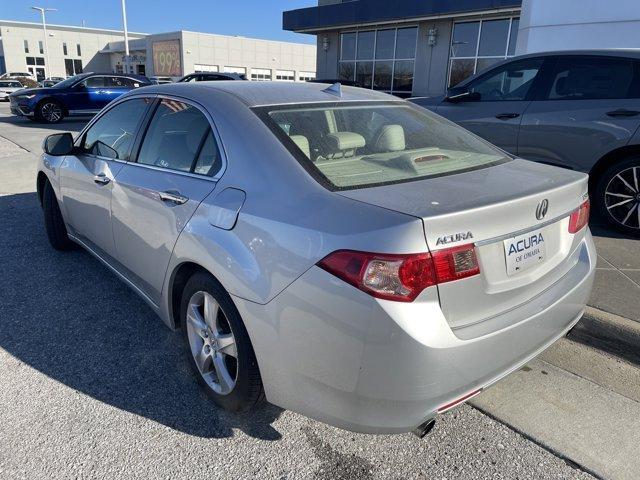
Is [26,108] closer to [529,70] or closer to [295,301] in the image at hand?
[529,70]

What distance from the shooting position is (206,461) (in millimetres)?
2293

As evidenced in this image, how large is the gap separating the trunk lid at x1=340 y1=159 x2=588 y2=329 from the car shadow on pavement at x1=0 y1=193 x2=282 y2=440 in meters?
1.21

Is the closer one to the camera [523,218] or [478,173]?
[523,218]

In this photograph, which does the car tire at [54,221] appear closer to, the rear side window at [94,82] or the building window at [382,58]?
the building window at [382,58]

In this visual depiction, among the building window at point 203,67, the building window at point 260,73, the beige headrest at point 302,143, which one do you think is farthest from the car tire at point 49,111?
the building window at point 260,73

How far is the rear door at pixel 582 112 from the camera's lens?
478cm

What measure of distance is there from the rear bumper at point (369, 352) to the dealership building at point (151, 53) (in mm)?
36110

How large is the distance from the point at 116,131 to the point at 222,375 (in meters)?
2.07

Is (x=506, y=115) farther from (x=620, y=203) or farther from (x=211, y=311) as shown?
(x=211, y=311)

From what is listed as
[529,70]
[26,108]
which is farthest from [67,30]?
[529,70]

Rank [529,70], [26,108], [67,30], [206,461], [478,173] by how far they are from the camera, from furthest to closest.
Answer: [67,30] < [26,108] < [529,70] < [478,173] < [206,461]

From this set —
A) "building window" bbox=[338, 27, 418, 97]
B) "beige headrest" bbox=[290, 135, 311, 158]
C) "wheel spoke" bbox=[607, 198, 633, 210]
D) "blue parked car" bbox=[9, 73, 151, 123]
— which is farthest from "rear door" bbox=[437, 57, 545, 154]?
"blue parked car" bbox=[9, 73, 151, 123]

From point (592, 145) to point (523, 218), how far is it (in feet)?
11.4

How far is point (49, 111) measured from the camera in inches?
695
